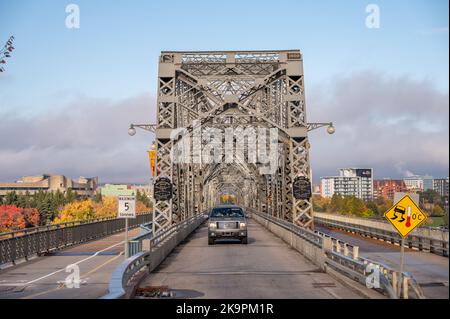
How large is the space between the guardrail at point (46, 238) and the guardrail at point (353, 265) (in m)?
12.1

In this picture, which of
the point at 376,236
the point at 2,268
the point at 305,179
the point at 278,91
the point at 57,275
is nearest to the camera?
the point at 57,275

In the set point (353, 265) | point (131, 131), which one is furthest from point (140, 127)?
point (353, 265)

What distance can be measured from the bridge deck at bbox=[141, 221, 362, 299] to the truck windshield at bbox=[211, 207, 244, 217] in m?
3.86

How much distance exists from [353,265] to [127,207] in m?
6.84

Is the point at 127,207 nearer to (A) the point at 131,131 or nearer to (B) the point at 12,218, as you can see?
(A) the point at 131,131

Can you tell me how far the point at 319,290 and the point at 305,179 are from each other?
1506cm

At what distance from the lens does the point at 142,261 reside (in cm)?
1797

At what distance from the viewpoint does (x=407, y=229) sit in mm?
12141

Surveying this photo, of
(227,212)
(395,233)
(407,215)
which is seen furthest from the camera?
(395,233)

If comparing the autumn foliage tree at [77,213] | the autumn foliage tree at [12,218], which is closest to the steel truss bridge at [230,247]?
the autumn foliage tree at [12,218]

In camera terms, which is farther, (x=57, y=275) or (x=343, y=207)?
(x=343, y=207)

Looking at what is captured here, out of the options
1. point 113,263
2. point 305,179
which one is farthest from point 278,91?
point 113,263

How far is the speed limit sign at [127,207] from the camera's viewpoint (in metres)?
17.8
